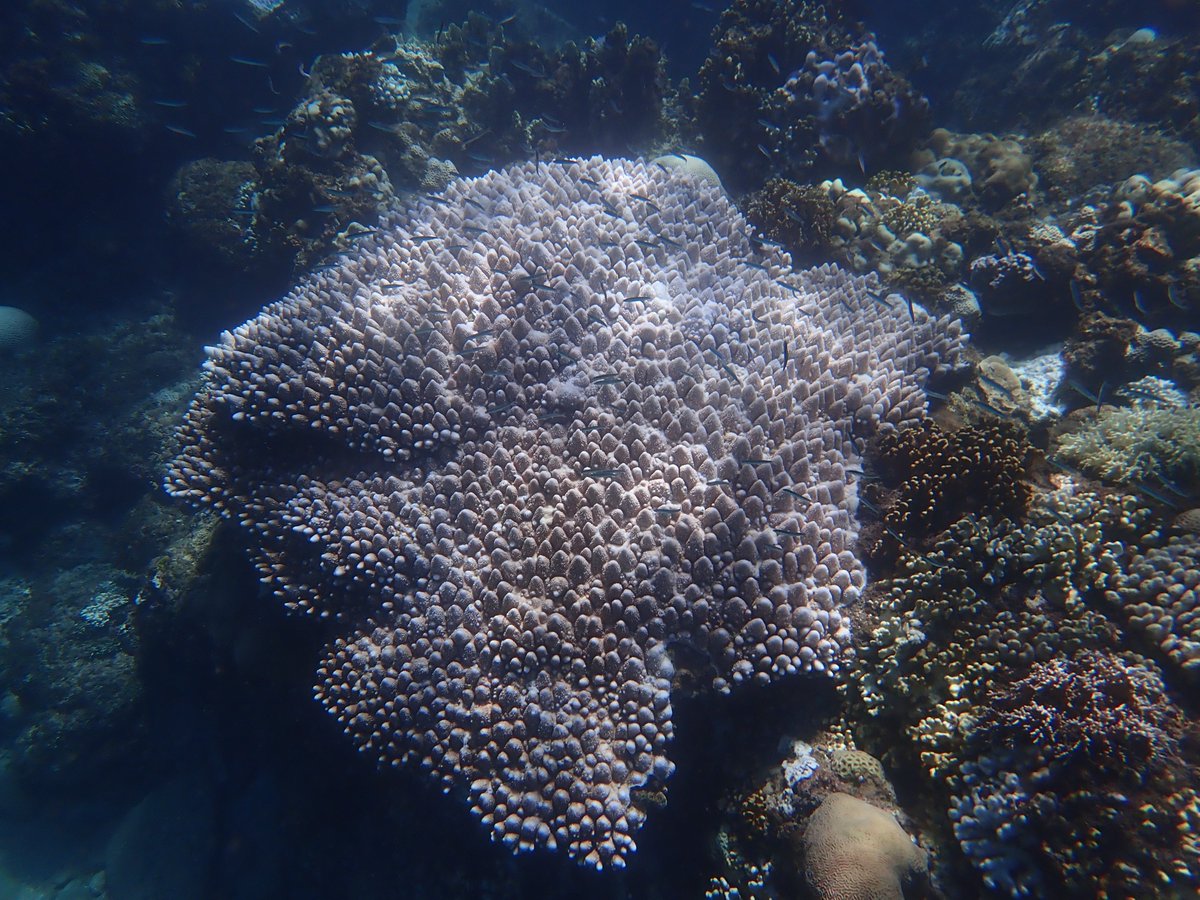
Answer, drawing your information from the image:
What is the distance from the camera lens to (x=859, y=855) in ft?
9.94

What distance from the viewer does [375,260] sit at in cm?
592

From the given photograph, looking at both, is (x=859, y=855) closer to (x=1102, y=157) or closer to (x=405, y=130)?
(x=1102, y=157)

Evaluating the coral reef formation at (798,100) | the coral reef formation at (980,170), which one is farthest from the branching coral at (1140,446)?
the coral reef formation at (798,100)

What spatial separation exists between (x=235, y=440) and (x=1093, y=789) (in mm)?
6947

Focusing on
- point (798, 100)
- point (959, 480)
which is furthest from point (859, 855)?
point (798, 100)

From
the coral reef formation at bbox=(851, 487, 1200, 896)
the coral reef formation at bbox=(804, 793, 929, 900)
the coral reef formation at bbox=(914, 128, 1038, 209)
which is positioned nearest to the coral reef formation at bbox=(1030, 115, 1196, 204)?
the coral reef formation at bbox=(914, 128, 1038, 209)

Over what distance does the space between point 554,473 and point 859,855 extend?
3113 millimetres

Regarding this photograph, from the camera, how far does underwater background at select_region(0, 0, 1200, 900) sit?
343 cm

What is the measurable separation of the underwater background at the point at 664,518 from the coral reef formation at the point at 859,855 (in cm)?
2

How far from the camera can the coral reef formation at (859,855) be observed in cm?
296

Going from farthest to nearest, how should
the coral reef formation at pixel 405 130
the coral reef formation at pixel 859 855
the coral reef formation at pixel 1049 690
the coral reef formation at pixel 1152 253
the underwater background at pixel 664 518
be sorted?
1. the coral reef formation at pixel 405 130
2. the coral reef formation at pixel 1152 253
3. the underwater background at pixel 664 518
4. the coral reef formation at pixel 859 855
5. the coral reef formation at pixel 1049 690

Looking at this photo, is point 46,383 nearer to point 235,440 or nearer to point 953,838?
point 235,440

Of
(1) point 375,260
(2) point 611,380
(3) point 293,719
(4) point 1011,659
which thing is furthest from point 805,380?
(3) point 293,719

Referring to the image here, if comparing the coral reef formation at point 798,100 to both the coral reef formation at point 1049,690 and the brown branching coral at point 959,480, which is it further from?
the coral reef formation at point 1049,690
